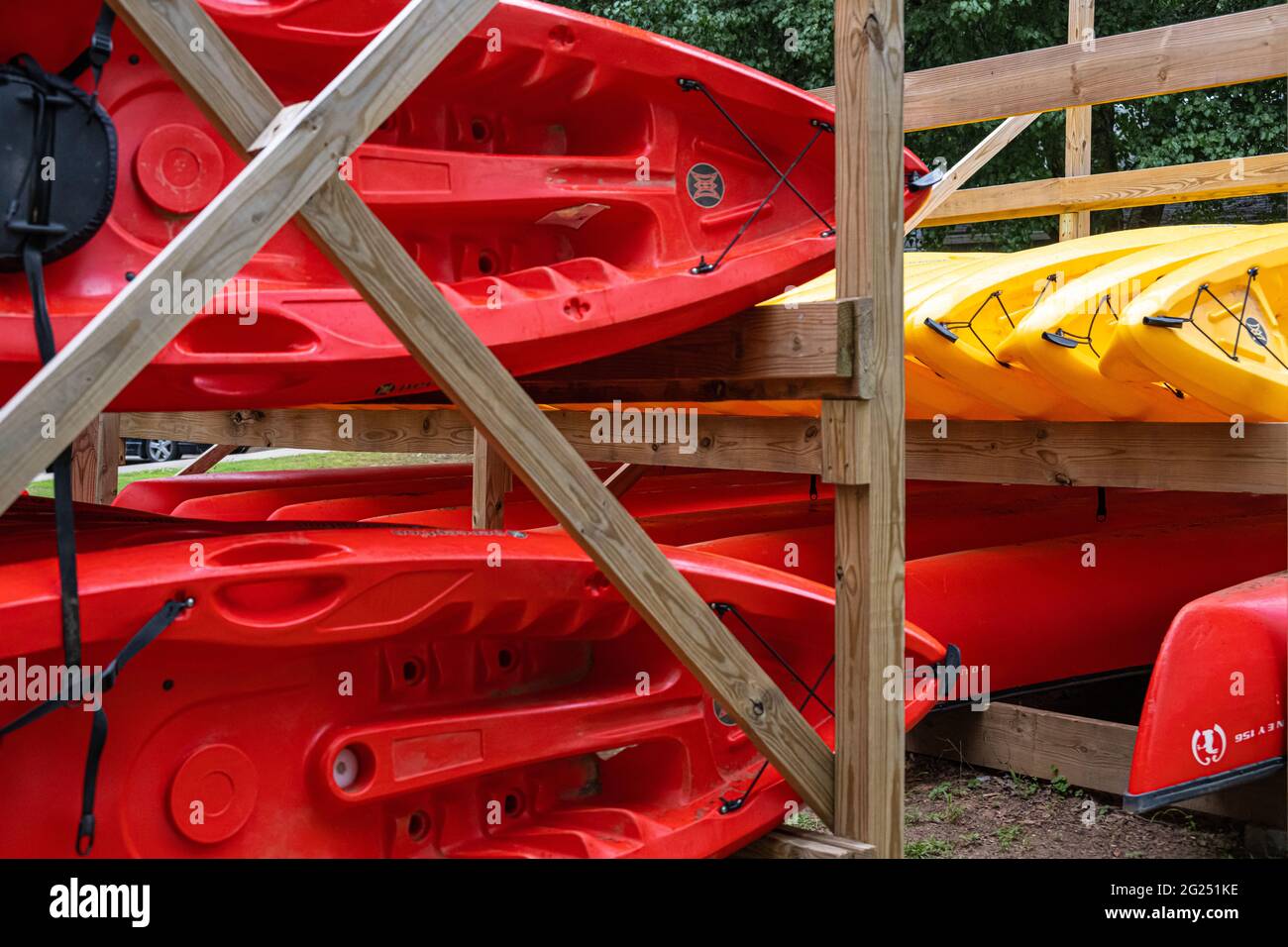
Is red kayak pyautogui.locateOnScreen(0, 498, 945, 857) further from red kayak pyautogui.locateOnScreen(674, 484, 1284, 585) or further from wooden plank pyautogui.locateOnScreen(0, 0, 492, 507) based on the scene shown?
red kayak pyautogui.locateOnScreen(674, 484, 1284, 585)

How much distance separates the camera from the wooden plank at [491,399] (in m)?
2.04

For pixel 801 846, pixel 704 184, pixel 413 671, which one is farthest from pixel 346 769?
pixel 704 184

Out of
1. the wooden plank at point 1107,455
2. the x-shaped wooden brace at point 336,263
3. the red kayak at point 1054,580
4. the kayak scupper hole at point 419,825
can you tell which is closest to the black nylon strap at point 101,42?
the x-shaped wooden brace at point 336,263

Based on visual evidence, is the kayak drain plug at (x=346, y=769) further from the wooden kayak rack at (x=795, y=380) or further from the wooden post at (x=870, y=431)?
the wooden post at (x=870, y=431)

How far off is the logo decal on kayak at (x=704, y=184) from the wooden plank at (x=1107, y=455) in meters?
1.52

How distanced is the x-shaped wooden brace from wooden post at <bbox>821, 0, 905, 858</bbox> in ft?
1.62

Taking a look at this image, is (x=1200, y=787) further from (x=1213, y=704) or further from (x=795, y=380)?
(x=795, y=380)

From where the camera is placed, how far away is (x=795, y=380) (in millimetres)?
3072

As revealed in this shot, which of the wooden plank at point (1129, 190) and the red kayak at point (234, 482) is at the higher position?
the wooden plank at point (1129, 190)

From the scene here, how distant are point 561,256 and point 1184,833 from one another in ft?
8.09

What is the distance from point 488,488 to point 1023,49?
13.4 meters
